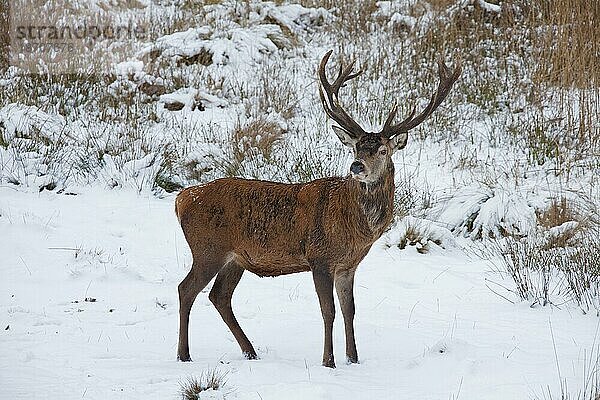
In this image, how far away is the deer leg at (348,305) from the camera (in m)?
5.58

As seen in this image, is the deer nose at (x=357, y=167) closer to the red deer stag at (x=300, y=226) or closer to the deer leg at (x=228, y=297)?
the red deer stag at (x=300, y=226)

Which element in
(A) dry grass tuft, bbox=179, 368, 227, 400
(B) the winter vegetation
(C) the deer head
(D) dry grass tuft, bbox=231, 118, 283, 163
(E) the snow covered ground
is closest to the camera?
(A) dry grass tuft, bbox=179, 368, 227, 400

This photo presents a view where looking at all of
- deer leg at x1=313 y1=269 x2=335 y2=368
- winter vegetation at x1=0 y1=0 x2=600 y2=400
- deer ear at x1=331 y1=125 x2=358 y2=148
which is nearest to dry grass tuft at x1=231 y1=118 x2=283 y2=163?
winter vegetation at x1=0 y1=0 x2=600 y2=400

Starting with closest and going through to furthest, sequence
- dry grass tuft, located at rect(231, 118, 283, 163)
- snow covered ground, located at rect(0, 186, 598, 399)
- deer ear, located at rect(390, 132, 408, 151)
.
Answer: snow covered ground, located at rect(0, 186, 598, 399) < deer ear, located at rect(390, 132, 408, 151) < dry grass tuft, located at rect(231, 118, 283, 163)

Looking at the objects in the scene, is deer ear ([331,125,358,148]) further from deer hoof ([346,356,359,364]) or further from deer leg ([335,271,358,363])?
deer hoof ([346,356,359,364])

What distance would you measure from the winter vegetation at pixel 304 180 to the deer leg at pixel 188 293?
0.16 meters

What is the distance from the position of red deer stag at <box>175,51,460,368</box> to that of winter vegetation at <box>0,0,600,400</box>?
0.52 meters

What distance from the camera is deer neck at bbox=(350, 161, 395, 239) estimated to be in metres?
5.51

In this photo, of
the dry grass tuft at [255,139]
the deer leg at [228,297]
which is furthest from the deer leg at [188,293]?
the dry grass tuft at [255,139]

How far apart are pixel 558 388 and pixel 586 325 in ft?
5.42

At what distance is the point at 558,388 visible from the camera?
4.64 m

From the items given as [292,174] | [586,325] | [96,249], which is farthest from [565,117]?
[96,249]

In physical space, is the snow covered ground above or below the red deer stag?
below

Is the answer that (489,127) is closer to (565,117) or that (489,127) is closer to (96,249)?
(565,117)
